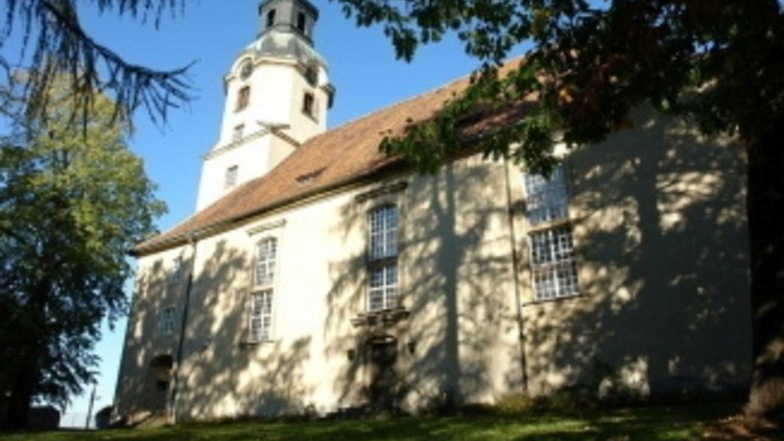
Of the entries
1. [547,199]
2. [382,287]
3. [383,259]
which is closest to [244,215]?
[383,259]

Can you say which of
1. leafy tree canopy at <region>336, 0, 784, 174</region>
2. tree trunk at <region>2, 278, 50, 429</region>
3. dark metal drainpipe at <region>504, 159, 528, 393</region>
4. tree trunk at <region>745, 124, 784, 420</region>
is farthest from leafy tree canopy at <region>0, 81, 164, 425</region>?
tree trunk at <region>745, 124, 784, 420</region>

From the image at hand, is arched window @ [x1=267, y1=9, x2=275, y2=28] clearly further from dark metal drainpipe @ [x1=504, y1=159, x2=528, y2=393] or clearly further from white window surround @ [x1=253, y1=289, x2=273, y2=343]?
dark metal drainpipe @ [x1=504, y1=159, x2=528, y2=393]

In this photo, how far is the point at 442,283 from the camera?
18.5m

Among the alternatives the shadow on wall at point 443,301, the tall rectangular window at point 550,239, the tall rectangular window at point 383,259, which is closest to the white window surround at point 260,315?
the shadow on wall at point 443,301

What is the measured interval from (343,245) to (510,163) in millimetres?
6070

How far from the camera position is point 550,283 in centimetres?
1686

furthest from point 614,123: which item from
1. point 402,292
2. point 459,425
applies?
point 402,292

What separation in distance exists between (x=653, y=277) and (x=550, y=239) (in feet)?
9.43

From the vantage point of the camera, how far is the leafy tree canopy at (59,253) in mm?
24812

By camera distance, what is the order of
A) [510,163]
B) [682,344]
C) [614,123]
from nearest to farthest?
[614,123] < [682,344] < [510,163]

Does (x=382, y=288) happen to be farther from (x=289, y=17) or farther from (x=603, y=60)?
(x=289, y=17)

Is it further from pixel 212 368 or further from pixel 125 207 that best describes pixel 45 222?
pixel 212 368

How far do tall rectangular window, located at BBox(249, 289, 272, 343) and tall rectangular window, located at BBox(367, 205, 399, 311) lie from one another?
4308mm

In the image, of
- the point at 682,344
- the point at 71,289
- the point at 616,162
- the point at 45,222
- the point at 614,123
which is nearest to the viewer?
the point at 614,123
